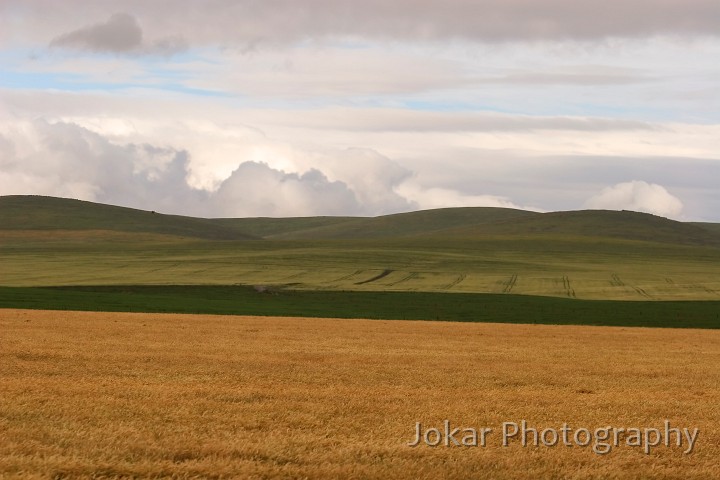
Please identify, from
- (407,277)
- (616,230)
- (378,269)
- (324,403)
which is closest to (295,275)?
(407,277)

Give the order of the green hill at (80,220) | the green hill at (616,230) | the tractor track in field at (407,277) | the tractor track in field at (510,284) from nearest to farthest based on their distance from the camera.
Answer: the tractor track in field at (510,284)
the tractor track in field at (407,277)
the green hill at (80,220)
the green hill at (616,230)

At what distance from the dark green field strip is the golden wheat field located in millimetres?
15533

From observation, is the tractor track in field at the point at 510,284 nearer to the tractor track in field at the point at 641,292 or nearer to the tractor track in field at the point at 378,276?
the tractor track in field at the point at 641,292

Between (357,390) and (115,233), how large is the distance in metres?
150

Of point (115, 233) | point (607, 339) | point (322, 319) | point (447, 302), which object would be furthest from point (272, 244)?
point (607, 339)

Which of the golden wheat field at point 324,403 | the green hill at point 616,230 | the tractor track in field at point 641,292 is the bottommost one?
the golden wheat field at point 324,403

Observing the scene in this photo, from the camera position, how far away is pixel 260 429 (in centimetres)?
1329

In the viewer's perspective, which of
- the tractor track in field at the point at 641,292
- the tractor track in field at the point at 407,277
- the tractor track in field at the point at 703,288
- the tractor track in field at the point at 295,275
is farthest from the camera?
the tractor track in field at the point at 295,275

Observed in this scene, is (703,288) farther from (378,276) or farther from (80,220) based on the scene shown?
(80,220)

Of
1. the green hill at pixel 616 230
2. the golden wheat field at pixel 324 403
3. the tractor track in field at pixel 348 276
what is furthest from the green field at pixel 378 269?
the green hill at pixel 616 230

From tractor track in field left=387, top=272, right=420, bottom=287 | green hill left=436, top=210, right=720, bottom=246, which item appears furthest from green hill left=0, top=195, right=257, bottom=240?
tractor track in field left=387, top=272, right=420, bottom=287

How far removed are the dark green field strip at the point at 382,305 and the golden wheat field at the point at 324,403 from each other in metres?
15.5

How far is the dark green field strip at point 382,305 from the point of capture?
47.4 meters

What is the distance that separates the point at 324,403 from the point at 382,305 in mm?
39832
